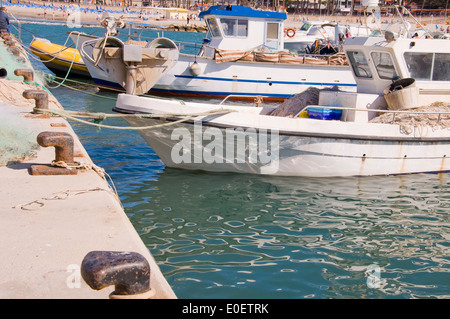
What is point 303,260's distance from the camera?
22.0ft

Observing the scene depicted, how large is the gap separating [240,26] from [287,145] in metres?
12.6

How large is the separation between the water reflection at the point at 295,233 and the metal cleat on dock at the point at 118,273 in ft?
8.33

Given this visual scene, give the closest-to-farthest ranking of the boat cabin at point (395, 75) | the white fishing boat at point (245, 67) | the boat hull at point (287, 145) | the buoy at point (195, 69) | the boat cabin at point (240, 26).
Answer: the boat hull at point (287, 145), the boat cabin at point (395, 75), the buoy at point (195, 69), the white fishing boat at point (245, 67), the boat cabin at point (240, 26)

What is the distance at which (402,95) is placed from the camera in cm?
1027

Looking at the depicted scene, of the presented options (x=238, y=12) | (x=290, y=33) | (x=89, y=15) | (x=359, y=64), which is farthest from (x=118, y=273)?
(x=89, y=15)

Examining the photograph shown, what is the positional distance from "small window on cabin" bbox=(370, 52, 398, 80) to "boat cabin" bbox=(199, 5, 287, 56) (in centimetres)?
1099

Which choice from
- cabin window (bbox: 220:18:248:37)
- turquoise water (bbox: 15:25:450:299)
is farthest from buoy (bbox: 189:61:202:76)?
turquoise water (bbox: 15:25:450:299)

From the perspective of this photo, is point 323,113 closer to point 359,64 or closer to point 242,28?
point 359,64

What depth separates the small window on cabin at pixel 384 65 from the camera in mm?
10680

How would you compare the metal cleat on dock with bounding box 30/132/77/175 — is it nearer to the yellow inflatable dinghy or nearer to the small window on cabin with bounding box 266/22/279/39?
the small window on cabin with bounding box 266/22/279/39

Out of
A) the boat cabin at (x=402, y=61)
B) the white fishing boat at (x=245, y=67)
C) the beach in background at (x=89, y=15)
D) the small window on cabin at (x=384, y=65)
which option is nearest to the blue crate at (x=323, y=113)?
the boat cabin at (x=402, y=61)

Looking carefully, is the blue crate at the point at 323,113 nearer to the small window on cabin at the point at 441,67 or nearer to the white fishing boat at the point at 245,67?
the small window on cabin at the point at 441,67

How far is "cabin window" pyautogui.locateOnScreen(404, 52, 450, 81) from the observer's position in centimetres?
1069

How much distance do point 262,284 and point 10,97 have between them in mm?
6394
